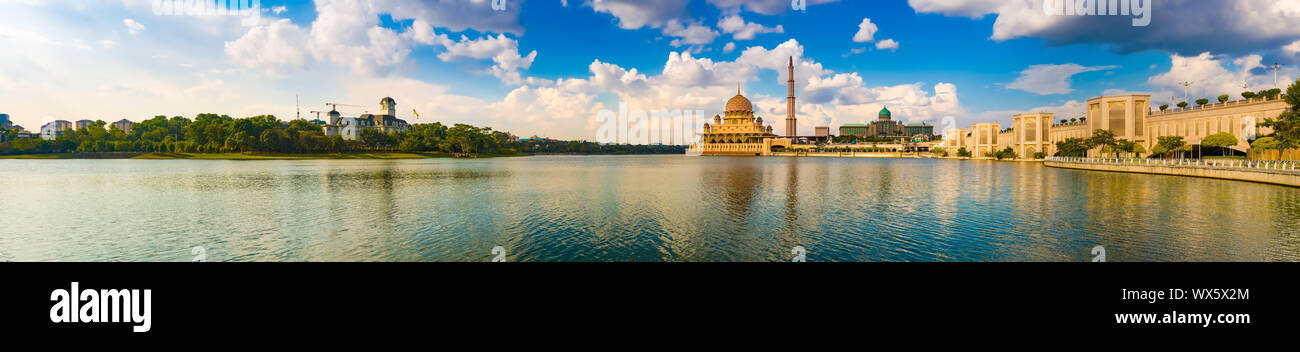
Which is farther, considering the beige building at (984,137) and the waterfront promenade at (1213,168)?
the beige building at (984,137)

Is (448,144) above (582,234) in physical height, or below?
above

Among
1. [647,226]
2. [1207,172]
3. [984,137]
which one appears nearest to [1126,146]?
[1207,172]

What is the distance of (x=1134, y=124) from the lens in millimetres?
83500

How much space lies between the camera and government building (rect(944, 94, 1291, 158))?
200 ft

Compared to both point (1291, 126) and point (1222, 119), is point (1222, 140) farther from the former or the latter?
point (1291, 126)

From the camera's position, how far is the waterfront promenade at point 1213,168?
37781 millimetres

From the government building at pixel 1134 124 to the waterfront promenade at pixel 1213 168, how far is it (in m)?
12.1

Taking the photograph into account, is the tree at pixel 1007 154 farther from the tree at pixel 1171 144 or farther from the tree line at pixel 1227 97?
the tree at pixel 1171 144

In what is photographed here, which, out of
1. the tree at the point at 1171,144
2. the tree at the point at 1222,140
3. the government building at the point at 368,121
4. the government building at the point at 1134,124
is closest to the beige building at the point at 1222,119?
the government building at the point at 1134,124

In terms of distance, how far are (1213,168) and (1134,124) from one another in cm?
4811
